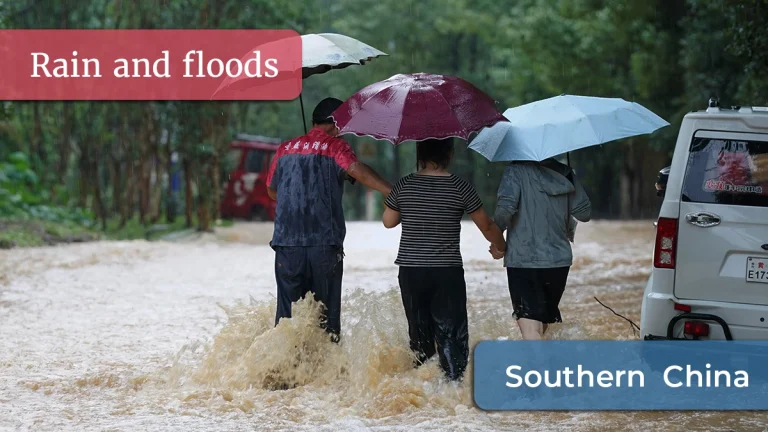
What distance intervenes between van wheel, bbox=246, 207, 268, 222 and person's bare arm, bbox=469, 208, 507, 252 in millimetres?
25454

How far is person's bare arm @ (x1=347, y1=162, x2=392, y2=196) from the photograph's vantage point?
7.46 m

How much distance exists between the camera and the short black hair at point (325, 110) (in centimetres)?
771

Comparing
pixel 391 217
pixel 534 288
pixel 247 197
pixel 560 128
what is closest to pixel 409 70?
pixel 247 197

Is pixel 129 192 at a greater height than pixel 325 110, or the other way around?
pixel 325 110

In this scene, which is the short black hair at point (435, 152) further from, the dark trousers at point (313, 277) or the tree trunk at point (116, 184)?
the tree trunk at point (116, 184)

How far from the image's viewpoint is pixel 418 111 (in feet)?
23.5

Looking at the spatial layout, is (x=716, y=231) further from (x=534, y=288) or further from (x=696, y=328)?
(x=534, y=288)

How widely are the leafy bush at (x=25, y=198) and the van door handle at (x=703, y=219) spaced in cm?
1856

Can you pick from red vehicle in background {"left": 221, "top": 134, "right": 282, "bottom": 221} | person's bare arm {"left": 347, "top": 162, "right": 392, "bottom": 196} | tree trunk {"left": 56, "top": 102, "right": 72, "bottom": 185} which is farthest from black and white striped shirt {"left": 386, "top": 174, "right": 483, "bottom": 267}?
red vehicle in background {"left": 221, "top": 134, "right": 282, "bottom": 221}

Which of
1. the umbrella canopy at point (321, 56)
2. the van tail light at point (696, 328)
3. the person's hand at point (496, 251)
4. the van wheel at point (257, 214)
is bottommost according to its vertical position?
the van wheel at point (257, 214)

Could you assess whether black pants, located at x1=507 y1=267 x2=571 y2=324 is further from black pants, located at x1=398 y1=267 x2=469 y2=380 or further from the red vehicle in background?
the red vehicle in background

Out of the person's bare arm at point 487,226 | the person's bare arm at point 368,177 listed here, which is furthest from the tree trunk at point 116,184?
the person's bare arm at point 487,226

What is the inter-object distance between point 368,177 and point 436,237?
0.64 metres

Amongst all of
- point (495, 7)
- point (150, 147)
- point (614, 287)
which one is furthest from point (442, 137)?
point (495, 7)
